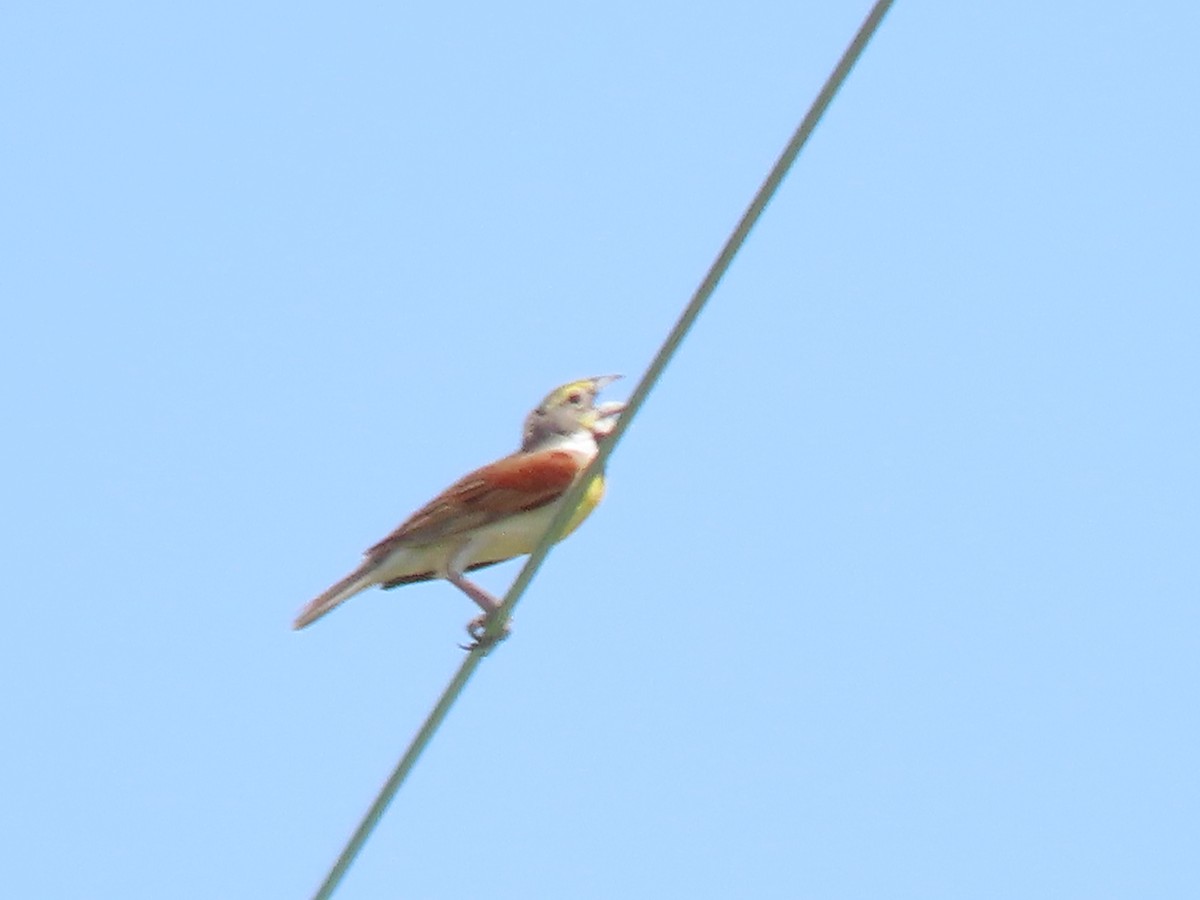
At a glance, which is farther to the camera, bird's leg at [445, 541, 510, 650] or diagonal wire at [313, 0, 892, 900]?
bird's leg at [445, 541, 510, 650]

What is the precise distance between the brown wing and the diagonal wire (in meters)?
3.12

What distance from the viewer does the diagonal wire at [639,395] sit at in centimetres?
533

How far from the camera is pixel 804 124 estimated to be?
5434 mm

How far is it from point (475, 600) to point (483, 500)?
0.50 m

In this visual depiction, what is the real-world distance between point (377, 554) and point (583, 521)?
911mm

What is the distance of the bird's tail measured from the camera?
9.65 metres

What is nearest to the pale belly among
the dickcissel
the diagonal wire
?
the dickcissel

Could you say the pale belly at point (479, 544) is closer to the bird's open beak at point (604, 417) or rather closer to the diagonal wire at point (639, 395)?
the bird's open beak at point (604, 417)

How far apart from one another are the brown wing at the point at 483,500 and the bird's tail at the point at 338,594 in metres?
0.09

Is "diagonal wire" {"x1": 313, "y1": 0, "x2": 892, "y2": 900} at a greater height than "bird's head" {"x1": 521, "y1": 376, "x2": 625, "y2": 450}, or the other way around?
"bird's head" {"x1": 521, "y1": 376, "x2": 625, "y2": 450}

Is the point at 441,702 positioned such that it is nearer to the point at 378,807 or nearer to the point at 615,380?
the point at 378,807

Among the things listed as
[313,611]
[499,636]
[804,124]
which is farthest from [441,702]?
[313,611]

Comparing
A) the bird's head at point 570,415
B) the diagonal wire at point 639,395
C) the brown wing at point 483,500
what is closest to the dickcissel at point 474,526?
the brown wing at point 483,500

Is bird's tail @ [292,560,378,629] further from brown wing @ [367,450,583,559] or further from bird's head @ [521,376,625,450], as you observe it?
bird's head @ [521,376,625,450]
